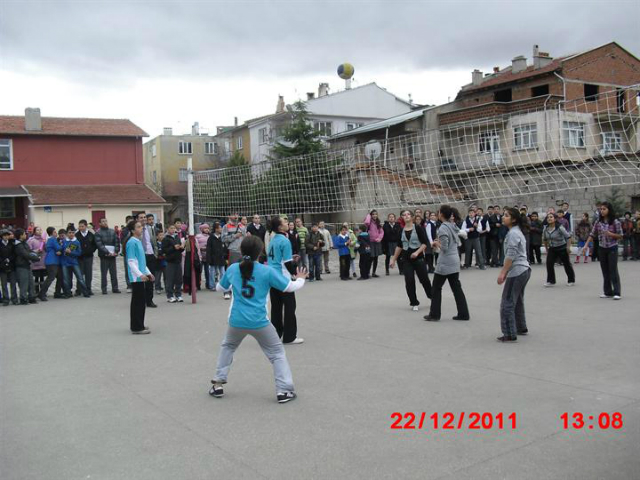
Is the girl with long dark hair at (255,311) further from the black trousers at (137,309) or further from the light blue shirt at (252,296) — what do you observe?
the black trousers at (137,309)

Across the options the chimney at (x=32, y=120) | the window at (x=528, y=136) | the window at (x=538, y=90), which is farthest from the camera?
the chimney at (x=32, y=120)

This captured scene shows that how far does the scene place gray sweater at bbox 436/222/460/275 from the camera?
386 inches

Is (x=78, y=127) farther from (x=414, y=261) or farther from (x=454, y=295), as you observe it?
(x=454, y=295)

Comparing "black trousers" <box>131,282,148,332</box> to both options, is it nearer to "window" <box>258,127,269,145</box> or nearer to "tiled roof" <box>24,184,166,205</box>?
"tiled roof" <box>24,184,166,205</box>

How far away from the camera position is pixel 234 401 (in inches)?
235

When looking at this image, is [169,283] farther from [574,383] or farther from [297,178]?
[574,383]

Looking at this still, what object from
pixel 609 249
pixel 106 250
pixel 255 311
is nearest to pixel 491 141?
pixel 609 249

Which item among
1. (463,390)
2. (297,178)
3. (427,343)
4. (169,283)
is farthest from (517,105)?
(463,390)

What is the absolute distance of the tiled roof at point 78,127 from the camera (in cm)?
3991

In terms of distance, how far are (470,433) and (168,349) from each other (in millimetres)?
4977

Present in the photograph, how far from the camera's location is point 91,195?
39156mm

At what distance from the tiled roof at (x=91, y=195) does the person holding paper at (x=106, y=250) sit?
23.8 metres

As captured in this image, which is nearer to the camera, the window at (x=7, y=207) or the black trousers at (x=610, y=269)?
the black trousers at (x=610, y=269)

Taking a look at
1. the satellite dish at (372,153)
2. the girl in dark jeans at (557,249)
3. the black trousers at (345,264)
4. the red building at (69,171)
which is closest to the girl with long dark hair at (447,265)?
the girl in dark jeans at (557,249)
